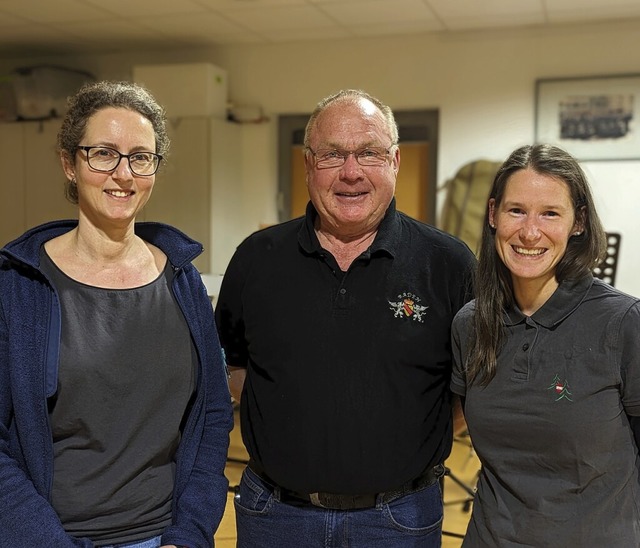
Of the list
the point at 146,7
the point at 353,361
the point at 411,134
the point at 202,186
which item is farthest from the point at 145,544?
the point at 411,134

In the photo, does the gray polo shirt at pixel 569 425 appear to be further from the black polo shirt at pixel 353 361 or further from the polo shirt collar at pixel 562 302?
the black polo shirt at pixel 353 361

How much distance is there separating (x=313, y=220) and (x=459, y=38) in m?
3.74

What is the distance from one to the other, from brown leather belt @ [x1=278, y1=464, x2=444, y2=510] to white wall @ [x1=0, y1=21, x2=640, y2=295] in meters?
3.40

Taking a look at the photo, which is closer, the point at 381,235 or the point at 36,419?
the point at 36,419

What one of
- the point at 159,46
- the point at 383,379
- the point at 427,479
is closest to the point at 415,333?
the point at 383,379

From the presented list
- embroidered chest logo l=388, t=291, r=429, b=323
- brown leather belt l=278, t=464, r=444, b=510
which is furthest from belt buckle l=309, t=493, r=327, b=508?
embroidered chest logo l=388, t=291, r=429, b=323

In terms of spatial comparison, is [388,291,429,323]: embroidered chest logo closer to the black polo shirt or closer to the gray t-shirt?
the black polo shirt

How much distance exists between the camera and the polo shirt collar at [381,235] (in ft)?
5.51

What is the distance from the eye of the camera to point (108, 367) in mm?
1361

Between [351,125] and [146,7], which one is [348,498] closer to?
[351,125]

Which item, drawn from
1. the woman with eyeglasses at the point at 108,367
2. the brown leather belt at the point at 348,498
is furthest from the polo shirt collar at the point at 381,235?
the brown leather belt at the point at 348,498

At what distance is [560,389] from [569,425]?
0.07 metres

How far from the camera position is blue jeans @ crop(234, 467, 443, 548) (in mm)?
1591

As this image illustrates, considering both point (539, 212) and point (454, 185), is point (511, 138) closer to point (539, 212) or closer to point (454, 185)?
point (454, 185)
